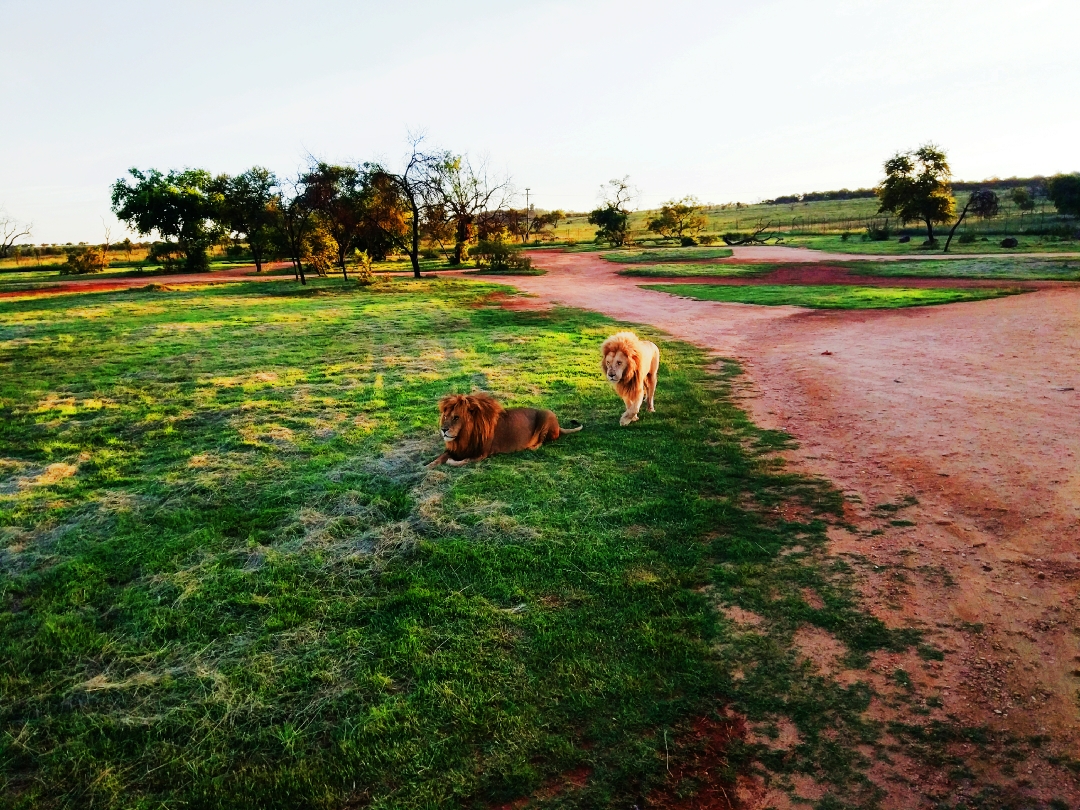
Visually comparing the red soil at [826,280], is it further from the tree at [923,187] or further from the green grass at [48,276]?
the green grass at [48,276]

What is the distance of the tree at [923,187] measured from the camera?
43.9 metres

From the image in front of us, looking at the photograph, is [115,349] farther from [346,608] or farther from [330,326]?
[346,608]

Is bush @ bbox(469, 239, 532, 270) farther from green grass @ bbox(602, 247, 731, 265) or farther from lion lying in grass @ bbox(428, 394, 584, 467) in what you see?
lion lying in grass @ bbox(428, 394, 584, 467)

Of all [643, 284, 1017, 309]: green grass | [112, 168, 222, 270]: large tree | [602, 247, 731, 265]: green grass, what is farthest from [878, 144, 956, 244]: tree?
[112, 168, 222, 270]: large tree

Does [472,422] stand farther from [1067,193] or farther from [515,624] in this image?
[1067,193]

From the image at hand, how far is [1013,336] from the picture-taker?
41.4 feet

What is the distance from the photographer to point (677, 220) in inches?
2719

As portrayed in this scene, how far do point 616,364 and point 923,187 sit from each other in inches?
1923

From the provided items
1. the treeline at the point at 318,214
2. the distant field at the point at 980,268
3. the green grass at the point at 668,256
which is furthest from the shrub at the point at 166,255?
the distant field at the point at 980,268

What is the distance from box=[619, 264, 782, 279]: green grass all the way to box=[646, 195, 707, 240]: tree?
3471 cm

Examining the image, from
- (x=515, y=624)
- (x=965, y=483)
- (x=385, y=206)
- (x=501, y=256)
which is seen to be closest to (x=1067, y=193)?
(x=501, y=256)

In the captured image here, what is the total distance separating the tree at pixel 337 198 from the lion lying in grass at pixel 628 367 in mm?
31467

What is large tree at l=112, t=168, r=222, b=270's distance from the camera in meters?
46.3

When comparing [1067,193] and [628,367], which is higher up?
[1067,193]
